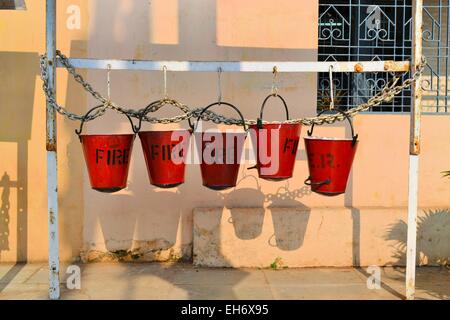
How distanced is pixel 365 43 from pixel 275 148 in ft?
8.12

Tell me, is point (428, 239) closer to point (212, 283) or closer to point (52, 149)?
point (212, 283)

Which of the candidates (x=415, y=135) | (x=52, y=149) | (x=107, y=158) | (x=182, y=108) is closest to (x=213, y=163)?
(x=182, y=108)

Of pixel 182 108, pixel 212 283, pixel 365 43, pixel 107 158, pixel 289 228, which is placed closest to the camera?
pixel 107 158

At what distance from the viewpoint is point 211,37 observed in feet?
15.5

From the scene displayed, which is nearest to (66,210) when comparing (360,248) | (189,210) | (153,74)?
(189,210)

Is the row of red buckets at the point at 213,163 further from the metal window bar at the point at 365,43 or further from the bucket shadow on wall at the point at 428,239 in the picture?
the metal window bar at the point at 365,43

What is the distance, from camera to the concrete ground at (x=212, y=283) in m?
3.96

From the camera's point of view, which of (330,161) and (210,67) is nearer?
(330,161)

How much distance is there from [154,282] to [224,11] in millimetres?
2449

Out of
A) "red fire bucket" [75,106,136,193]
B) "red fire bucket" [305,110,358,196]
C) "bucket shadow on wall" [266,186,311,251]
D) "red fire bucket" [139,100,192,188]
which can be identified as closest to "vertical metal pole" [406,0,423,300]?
"red fire bucket" [305,110,358,196]

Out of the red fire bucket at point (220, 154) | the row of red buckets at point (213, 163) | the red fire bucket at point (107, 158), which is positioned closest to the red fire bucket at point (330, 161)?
the row of red buckets at point (213, 163)

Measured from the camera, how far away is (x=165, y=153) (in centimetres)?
309

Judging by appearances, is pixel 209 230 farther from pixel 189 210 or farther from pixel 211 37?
pixel 211 37

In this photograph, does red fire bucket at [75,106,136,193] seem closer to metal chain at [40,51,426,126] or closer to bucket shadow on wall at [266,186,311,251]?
metal chain at [40,51,426,126]
